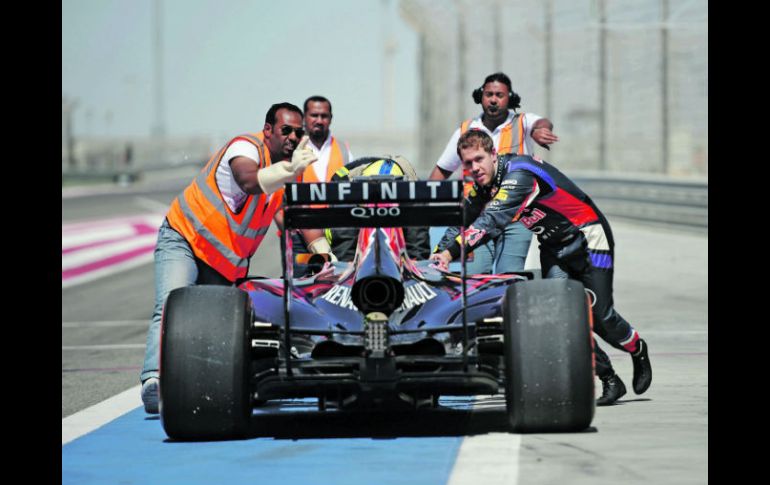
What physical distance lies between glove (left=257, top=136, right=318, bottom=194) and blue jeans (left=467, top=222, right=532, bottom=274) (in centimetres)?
229

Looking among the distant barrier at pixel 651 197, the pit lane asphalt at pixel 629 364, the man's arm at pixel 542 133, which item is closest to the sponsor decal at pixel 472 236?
the pit lane asphalt at pixel 629 364

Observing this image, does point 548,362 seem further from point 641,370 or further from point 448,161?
point 448,161

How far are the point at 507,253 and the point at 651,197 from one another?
1608cm

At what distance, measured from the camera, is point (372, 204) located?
26.4 feet

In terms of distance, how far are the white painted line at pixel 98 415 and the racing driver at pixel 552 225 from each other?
1926 mm

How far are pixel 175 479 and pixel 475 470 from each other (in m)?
1.20

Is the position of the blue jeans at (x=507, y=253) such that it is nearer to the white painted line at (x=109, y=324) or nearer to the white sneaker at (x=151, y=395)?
the white sneaker at (x=151, y=395)
